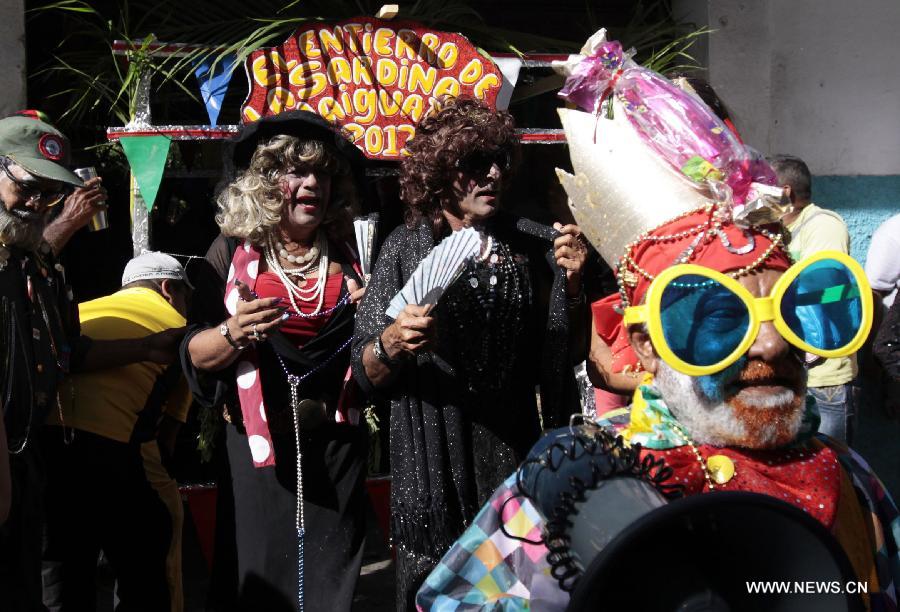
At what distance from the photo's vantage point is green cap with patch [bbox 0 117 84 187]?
11.8 ft

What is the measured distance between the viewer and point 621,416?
238cm

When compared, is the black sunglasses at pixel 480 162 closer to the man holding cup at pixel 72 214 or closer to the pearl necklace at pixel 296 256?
the pearl necklace at pixel 296 256

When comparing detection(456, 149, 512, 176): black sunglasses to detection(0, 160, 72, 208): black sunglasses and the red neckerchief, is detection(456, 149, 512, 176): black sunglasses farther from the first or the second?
the red neckerchief

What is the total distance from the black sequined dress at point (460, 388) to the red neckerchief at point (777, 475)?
1197 mm

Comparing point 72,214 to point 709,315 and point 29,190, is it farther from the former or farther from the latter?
point 709,315

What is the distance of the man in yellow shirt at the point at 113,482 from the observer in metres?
4.10

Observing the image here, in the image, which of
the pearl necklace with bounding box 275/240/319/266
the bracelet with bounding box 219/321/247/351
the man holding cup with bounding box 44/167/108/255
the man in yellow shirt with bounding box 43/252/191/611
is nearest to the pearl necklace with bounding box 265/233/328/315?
the pearl necklace with bounding box 275/240/319/266

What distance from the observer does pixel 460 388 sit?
327cm

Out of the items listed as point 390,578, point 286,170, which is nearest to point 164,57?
point 286,170

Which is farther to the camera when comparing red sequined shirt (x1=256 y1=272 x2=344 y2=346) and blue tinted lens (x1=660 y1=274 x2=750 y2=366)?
red sequined shirt (x1=256 y1=272 x2=344 y2=346)

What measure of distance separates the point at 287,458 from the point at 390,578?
91.7 inches

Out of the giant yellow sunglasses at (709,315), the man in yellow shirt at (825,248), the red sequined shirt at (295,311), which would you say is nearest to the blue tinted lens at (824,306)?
the giant yellow sunglasses at (709,315)

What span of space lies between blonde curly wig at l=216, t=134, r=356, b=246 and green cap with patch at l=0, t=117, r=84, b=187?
550mm

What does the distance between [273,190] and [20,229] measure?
840mm
